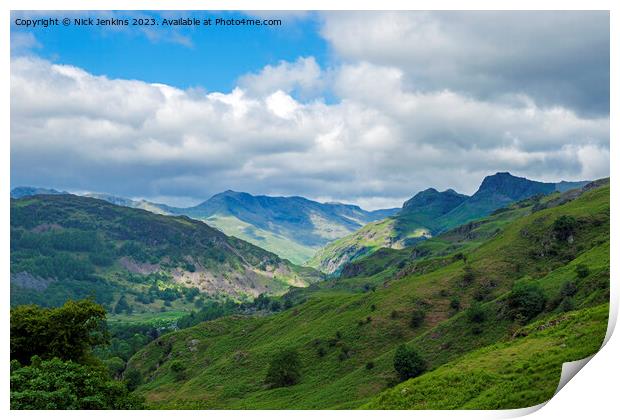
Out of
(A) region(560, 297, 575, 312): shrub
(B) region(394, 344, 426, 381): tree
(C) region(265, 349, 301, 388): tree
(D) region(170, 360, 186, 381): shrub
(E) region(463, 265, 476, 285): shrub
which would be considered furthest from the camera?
(D) region(170, 360, 186, 381): shrub

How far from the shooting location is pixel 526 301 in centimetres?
7956

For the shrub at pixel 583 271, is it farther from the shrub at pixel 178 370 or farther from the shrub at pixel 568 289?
the shrub at pixel 178 370

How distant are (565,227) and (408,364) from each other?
58.2 m

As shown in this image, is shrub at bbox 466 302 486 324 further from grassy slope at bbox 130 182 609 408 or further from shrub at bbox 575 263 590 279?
shrub at bbox 575 263 590 279

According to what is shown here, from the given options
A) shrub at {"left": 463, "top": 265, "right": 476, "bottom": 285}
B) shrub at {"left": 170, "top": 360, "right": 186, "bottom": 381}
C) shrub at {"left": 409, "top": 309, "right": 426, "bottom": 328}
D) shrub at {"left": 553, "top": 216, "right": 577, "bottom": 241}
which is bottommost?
shrub at {"left": 170, "top": 360, "right": 186, "bottom": 381}

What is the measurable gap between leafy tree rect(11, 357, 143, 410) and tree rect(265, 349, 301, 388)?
202 ft

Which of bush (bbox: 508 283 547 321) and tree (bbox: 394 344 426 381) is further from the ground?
bush (bbox: 508 283 547 321)

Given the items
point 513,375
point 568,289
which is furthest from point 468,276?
point 513,375

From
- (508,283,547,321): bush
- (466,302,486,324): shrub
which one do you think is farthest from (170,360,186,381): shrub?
(508,283,547,321): bush

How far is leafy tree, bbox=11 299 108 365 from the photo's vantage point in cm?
4925
